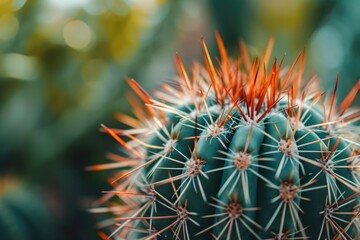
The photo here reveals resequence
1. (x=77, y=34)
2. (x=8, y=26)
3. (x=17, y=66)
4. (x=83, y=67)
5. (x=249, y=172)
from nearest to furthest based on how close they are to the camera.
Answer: (x=249, y=172), (x=17, y=66), (x=8, y=26), (x=83, y=67), (x=77, y=34)

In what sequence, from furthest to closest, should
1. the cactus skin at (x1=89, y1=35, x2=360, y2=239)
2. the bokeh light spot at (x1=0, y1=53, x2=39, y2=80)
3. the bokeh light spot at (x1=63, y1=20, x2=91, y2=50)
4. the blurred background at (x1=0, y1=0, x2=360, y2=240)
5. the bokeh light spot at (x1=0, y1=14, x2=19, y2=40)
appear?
the bokeh light spot at (x1=63, y1=20, x2=91, y2=50), the bokeh light spot at (x1=0, y1=14, x2=19, y2=40), the bokeh light spot at (x1=0, y1=53, x2=39, y2=80), the blurred background at (x1=0, y1=0, x2=360, y2=240), the cactus skin at (x1=89, y1=35, x2=360, y2=239)

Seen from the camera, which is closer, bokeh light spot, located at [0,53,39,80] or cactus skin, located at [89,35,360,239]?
cactus skin, located at [89,35,360,239]

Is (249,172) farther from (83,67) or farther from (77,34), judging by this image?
(77,34)

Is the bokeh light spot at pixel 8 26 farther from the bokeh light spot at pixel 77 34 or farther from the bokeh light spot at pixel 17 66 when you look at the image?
the bokeh light spot at pixel 77 34

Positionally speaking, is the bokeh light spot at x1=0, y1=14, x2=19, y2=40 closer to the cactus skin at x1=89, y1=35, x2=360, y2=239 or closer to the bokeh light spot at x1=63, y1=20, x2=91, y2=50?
the bokeh light spot at x1=63, y1=20, x2=91, y2=50

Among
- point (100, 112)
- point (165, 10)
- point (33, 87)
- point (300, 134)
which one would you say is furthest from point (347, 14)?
point (300, 134)

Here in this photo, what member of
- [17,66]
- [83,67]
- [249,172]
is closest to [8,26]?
[17,66]

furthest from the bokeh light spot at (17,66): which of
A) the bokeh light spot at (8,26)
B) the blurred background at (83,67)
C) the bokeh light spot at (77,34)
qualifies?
the bokeh light spot at (77,34)

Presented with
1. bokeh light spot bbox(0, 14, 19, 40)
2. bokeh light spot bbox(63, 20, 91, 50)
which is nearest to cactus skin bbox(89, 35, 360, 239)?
bokeh light spot bbox(0, 14, 19, 40)
